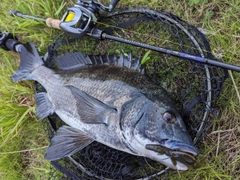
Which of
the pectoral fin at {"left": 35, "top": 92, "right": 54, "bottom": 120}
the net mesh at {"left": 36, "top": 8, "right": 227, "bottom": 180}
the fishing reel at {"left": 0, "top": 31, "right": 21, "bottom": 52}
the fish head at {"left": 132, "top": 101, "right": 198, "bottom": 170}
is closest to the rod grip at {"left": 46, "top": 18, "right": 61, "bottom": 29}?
the net mesh at {"left": 36, "top": 8, "right": 227, "bottom": 180}

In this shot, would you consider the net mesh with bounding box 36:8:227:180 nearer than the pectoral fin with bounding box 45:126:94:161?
Yes

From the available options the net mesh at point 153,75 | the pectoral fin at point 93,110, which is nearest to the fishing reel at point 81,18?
the net mesh at point 153,75

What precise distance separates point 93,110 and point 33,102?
1116 millimetres

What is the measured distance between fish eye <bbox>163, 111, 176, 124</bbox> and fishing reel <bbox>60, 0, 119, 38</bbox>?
106 cm

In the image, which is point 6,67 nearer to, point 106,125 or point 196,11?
point 106,125

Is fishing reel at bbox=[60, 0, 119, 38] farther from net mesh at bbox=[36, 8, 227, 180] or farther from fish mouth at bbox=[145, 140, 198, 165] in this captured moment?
fish mouth at bbox=[145, 140, 198, 165]

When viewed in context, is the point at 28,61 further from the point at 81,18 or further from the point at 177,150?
the point at 177,150

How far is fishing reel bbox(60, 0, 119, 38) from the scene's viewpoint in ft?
8.00

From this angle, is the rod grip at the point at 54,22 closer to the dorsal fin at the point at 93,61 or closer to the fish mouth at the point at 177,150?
the dorsal fin at the point at 93,61

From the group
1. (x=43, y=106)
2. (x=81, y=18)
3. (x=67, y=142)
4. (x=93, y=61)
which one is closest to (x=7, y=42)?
(x=43, y=106)

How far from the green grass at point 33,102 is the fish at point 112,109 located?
42cm

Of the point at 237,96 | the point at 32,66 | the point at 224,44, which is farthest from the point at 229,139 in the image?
the point at 32,66

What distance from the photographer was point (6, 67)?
3.16 metres

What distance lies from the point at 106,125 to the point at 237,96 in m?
1.10
